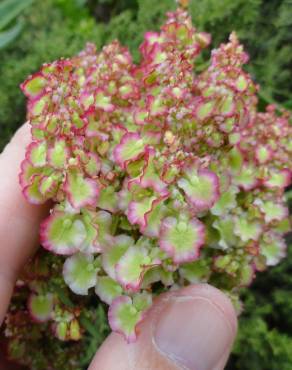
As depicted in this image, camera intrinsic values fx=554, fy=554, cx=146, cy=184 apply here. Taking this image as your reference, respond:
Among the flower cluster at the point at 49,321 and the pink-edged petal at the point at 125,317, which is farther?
the flower cluster at the point at 49,321

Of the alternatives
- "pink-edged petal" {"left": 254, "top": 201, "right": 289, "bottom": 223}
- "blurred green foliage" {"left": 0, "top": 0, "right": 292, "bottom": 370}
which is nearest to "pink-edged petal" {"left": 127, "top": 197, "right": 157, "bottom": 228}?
"pink-edged petal" {"left": 254, "top": 201, "right": 289, "bottom": 223}

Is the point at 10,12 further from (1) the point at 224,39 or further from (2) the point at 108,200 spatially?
(2) the point at 108,200

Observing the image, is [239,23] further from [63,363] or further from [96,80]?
[63,363]

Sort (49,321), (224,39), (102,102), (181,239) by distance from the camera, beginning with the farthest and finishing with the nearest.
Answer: (224,39)
(49,321)
(102,102)
(181,239)

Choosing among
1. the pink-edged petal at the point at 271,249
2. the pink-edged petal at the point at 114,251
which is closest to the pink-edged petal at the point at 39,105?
the pink-edged petal at the point at 114,251

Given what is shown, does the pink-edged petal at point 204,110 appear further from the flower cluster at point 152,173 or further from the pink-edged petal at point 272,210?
the pink-edged petal at point 272,210

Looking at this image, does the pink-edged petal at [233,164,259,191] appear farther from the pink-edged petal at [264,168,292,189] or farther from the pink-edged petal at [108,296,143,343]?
the pink-edged petal at [108,296,143,343]

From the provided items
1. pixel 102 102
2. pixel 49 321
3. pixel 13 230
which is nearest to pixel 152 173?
pixel 102 102
